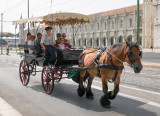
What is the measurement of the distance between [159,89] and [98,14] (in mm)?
71370

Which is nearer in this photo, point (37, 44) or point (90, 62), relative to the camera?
point (90, 62)

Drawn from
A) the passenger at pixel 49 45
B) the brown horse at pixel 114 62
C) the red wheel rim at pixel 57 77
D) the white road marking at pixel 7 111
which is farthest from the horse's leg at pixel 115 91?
the white road marking at pixel 7 111

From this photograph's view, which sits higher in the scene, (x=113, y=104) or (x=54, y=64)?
(x=54, y=64)

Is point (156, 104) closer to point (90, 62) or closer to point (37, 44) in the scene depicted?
point (90, 62)

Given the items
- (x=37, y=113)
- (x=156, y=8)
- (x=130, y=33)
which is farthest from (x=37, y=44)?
(x=130, y=33)

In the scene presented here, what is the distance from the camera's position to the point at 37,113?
5051mm

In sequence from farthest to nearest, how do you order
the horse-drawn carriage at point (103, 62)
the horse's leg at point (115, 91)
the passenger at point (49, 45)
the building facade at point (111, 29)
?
the building facade at point (111, 29) < the passenger at point (49, 45) < the horse's leg at point (115, 91) < the horse-drawn carriage at point (103, 62)

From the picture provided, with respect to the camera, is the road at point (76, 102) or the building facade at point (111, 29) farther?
the building facade at point (111, 29)

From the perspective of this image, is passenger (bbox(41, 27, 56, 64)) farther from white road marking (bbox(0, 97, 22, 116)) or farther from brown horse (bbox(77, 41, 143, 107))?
white road marking (bbox(0, 97, 22, 116))

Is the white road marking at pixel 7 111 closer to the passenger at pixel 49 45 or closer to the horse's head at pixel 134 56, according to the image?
the passenger at pixel 49 45

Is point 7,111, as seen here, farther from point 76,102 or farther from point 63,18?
point 63,18

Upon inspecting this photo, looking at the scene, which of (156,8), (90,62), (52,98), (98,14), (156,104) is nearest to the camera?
(156,104)

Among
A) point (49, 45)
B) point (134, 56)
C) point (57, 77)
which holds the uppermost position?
point (49, 45)

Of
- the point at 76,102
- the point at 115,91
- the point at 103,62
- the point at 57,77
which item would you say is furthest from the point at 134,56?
the point at 57,77
